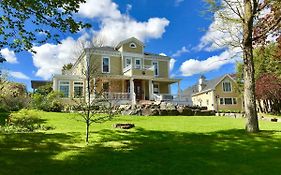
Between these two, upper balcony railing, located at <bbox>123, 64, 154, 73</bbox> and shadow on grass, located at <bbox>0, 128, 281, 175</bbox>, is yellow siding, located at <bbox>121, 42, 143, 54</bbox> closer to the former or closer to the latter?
upper balcony railing, located at <bbox>123, 64, 154, 73</bbox>

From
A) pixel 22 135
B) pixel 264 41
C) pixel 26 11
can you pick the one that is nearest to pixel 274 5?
pixel 264 41

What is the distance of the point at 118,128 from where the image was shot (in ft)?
46.1

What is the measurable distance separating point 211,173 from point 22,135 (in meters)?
8.18

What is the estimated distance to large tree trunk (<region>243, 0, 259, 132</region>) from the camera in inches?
477

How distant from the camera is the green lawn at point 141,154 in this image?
6871 mm

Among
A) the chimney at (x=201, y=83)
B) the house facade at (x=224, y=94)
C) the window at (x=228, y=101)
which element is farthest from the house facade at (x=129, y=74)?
the chimney at (x=201, y=83)

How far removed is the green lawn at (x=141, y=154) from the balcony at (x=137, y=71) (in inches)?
831

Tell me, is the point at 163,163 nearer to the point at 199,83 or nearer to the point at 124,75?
the point at 124,75

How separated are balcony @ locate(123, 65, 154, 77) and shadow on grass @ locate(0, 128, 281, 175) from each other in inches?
844

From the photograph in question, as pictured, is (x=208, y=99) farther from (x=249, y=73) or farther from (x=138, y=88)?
(x=249, y=73)

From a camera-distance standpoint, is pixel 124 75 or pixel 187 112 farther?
pixel 124 75

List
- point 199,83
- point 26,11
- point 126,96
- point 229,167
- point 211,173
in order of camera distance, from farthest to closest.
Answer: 1. point 199,83
2. point 126,96
3. point 26,11
4. point 229,167
5. point 211,173

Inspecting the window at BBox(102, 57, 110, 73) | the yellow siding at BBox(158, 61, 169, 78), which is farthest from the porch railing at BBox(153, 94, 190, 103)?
the window at BBox(102, 57, 110, 73)

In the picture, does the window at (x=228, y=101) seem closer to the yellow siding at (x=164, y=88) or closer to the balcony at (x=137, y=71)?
the yellow siding at (x=164, y=88)
